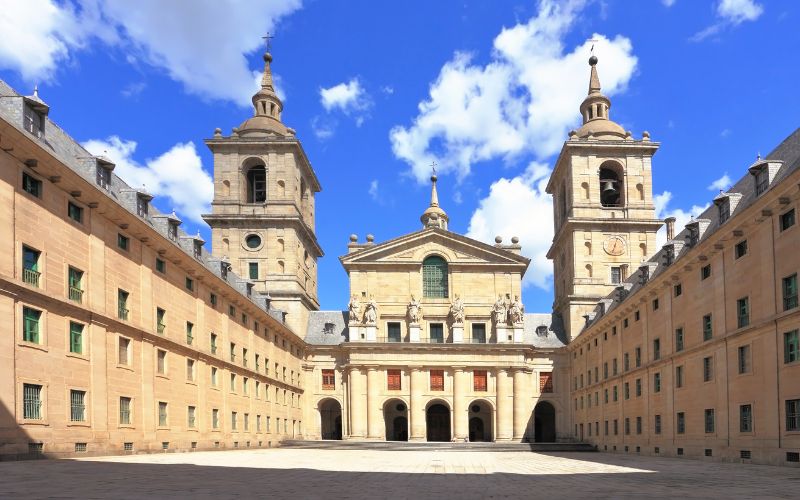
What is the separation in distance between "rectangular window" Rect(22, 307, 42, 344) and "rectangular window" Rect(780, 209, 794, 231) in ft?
90.6

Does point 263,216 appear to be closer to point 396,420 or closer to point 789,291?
point 396,420

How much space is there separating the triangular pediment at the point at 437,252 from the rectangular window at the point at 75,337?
40.2m

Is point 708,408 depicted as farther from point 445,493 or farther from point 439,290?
point 439,290

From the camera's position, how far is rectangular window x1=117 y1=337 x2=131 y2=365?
95.9 feet

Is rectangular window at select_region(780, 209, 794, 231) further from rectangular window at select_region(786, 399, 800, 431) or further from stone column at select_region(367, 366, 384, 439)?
stone column at select_region(367, 366, 384, 439)

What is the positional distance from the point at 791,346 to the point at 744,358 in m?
4.00

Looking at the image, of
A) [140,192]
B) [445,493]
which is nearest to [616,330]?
[140,192]

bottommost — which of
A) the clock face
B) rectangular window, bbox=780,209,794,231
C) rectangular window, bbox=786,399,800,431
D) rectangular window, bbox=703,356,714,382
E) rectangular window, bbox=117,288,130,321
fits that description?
rectangular window, bbox=786,399,800,431

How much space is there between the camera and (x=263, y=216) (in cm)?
6481

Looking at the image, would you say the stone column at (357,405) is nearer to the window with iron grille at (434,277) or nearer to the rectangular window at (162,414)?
the window with iron grille at (434,277)

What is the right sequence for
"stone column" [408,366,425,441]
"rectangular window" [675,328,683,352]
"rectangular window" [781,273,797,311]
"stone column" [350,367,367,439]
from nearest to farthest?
"rectangular window" [781,273,797,311] → "rectangular window" [675,328,683,352] → "stone column" [408,366,425,441] → "stone column" [350,367,367,439]

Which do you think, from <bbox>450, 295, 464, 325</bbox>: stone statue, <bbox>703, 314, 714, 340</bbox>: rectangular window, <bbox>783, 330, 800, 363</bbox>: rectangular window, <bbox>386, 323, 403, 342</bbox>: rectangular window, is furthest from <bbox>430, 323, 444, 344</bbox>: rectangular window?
<bbox>783, 330, 800, 363</bbox>: rectangular window

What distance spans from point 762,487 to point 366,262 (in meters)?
51.5

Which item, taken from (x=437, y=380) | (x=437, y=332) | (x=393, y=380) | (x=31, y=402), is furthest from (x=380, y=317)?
(x=31, y=402)
